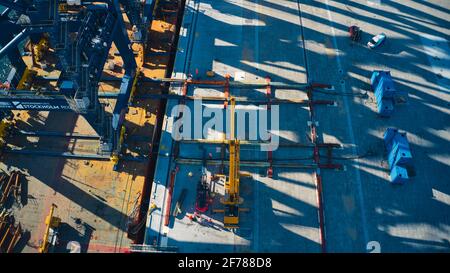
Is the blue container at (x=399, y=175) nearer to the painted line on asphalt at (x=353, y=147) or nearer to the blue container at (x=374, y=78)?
the painted line on asphalt at (x=353, y=147)

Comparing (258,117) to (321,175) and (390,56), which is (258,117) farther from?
(390,56)

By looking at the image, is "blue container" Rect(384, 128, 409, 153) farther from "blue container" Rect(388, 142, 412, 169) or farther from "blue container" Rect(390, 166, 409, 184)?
"blue container" Rect(390, 166, 409, 184)

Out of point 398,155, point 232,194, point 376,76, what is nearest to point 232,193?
point 232,194

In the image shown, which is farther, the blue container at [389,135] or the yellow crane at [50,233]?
the blue container at [389,135]

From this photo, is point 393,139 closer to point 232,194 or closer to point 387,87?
point 387,87

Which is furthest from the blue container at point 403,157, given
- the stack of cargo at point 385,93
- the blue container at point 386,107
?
the stack of cargo at point 385,93

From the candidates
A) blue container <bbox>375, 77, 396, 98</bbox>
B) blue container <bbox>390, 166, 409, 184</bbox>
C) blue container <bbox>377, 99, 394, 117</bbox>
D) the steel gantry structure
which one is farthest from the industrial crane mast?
blue container <bbox>375, 77, 396, 98</bbox>
